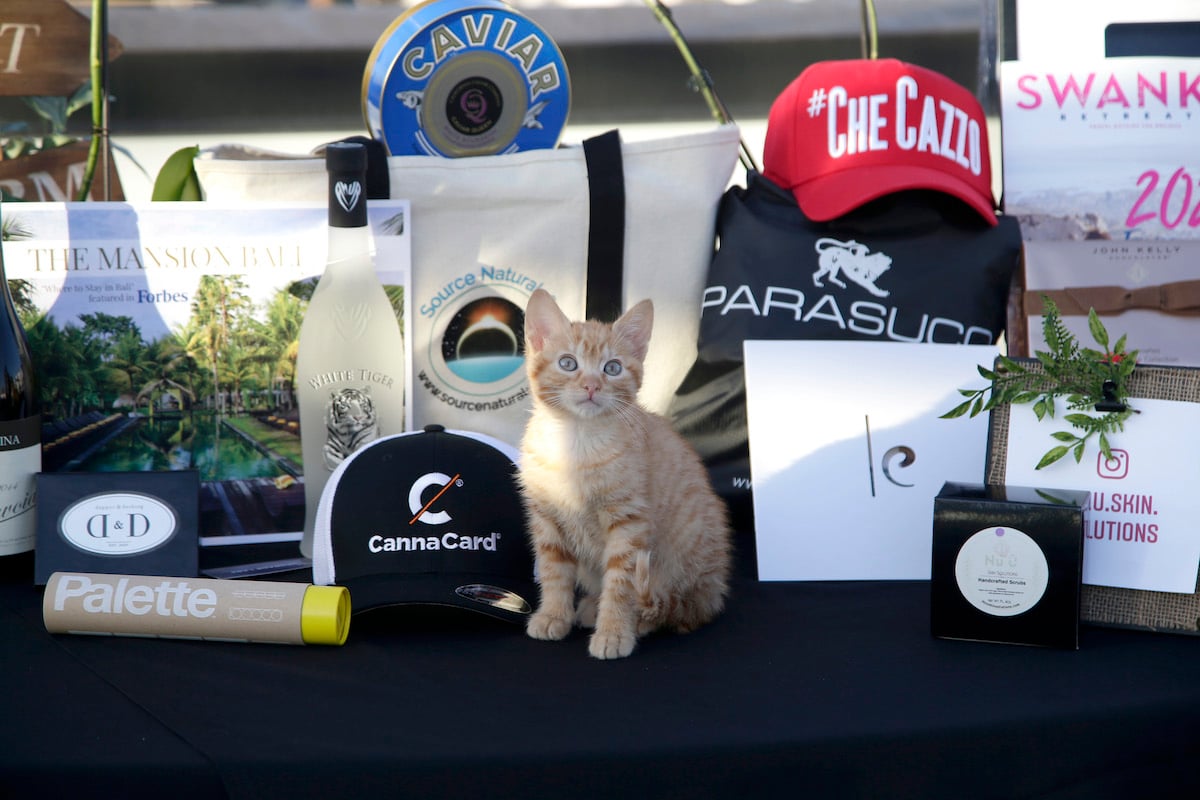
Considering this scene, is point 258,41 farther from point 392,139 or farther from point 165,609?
point 165,609

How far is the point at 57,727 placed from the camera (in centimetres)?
82

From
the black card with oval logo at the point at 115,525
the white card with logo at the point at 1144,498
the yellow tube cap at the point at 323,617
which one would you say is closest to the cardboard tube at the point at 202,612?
the yellow tube cap at the point at 323,617

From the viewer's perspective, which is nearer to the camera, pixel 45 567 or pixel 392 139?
pixel 45 567

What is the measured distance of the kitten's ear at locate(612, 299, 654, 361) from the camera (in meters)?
1.15

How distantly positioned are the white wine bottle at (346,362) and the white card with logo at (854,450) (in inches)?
18.3

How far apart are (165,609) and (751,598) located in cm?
60

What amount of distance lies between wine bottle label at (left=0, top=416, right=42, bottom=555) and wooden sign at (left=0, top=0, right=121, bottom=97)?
0.67 meters

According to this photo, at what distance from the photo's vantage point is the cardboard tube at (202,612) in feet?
3.23

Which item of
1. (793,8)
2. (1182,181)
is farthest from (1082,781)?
(793,8)

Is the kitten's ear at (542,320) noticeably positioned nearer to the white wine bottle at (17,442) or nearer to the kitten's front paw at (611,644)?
the kitten's front paw at (611,644)

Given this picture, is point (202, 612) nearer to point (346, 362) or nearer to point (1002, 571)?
point (346, 362)

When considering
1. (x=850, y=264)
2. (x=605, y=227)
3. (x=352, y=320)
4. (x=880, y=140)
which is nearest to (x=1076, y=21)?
(x=880, y=140)

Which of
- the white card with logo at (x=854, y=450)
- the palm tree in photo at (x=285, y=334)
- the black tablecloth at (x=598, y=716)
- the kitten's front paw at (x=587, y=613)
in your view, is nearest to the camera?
the black tablecloth at (x=598, y=716)

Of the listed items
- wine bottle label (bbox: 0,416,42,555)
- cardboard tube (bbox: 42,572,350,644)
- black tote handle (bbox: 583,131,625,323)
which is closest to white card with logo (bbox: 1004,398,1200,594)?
black tote handle (bbox: 583,131,625,323)
